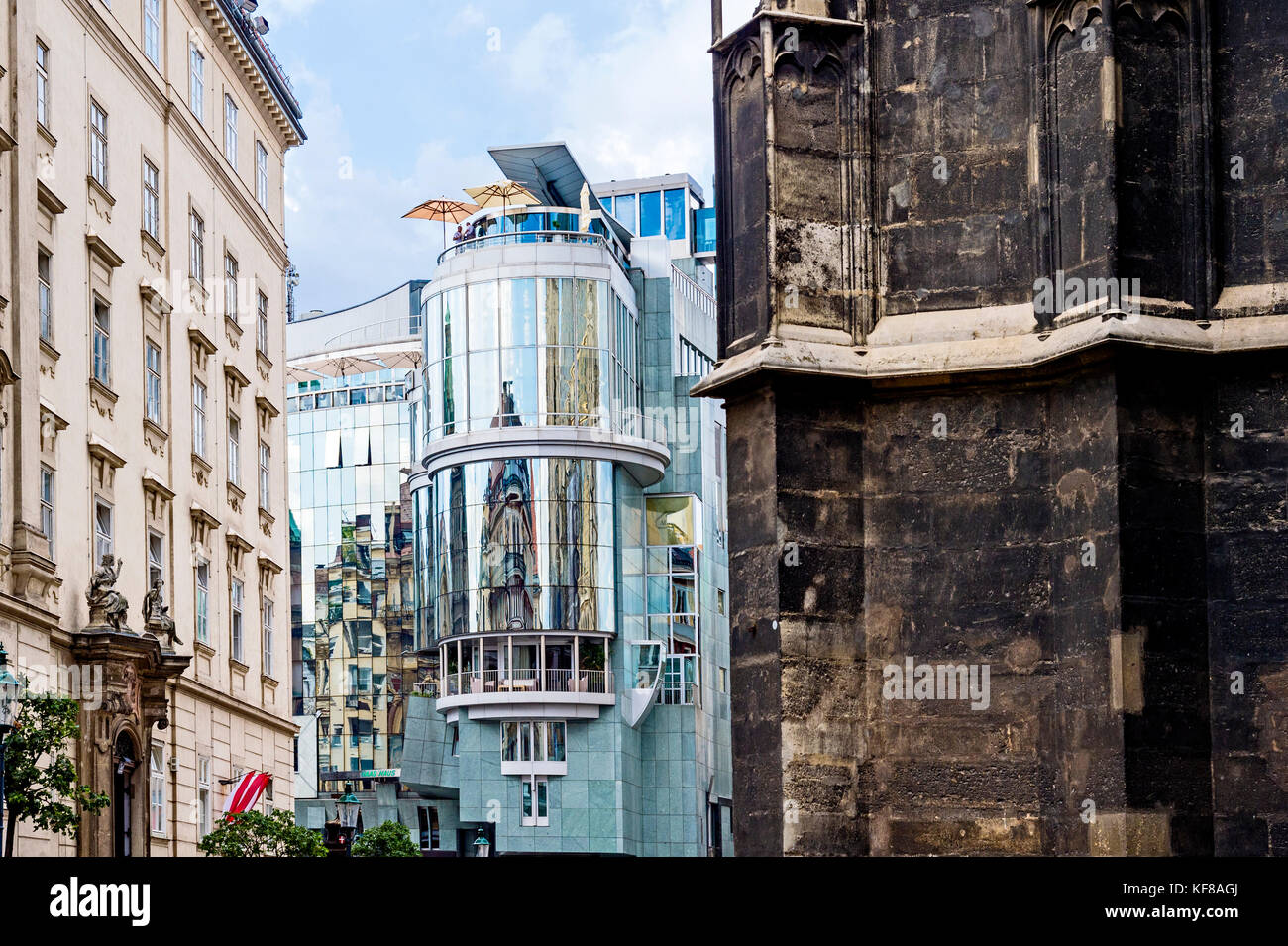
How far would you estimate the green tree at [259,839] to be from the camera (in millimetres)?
37219

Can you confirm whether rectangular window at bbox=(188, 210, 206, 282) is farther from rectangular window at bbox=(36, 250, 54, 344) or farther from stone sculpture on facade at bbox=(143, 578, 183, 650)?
rectangular window at bbox=(36, 250, 54, 344)

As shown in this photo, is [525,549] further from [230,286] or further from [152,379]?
[152,379]

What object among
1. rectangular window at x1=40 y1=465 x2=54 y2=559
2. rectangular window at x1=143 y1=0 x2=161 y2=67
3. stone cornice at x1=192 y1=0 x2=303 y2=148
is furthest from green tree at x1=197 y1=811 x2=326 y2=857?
stone cornice at x1=192 y1=0 x2=303 y2=148

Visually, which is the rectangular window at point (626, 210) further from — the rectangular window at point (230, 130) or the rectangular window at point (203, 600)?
the rectangular window at point (203, 600)

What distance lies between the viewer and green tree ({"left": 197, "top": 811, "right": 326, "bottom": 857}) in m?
37.2

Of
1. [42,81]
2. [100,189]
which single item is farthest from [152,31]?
[42,81]

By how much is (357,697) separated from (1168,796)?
98412 mm

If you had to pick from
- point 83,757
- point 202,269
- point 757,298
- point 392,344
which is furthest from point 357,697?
point 757,298

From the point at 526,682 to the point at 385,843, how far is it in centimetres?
1107

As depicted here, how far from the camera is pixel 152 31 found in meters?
40.0

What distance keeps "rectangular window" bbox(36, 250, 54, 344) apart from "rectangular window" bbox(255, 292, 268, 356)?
14.4 m
